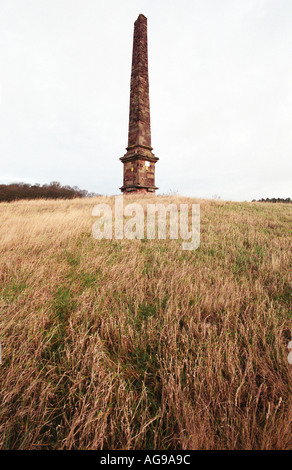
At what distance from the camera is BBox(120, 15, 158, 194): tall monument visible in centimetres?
1265

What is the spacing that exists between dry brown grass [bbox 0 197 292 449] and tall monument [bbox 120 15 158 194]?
10729 millimetres

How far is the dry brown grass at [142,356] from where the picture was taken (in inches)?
37.9

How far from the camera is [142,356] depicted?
1.44 m

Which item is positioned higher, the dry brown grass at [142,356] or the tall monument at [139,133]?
the tall monument at [139,133]

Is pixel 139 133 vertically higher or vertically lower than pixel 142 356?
higher

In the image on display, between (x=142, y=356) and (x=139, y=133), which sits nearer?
(x=142, y=356)

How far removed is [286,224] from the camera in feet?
20.4

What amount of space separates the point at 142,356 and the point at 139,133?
13504 mm

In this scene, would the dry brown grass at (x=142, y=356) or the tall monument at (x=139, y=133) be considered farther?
the tall monument at (x=139, y=133)

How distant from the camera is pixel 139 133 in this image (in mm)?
12633

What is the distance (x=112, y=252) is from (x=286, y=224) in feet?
19.1

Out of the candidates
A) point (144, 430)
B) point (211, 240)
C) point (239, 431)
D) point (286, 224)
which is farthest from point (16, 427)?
point (286, 224)

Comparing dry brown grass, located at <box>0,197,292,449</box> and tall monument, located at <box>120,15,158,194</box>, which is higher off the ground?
tall monument, located at <box>120,15,158,194</box>

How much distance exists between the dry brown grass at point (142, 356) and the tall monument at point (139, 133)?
35.2 feet
